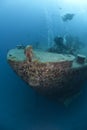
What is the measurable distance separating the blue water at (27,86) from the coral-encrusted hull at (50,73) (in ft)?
2.22

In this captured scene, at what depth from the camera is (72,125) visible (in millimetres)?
4492

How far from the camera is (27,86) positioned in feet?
14.8

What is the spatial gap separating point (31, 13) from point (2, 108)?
1.83 metres

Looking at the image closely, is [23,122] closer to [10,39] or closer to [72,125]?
[72,125]

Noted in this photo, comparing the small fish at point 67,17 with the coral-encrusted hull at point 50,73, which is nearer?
the coral-encrusted hull at point 50,73

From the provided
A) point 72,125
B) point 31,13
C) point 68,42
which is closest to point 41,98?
point 72,125

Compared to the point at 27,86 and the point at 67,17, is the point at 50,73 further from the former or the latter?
the point at 67,17

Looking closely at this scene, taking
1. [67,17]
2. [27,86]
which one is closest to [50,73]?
[27,86]

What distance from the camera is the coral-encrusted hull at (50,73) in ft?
11.1

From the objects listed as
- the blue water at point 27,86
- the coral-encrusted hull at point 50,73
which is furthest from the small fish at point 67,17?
the coral-encrusted hull at point 50,73

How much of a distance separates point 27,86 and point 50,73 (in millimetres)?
1136

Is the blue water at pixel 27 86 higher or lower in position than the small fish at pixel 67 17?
lower

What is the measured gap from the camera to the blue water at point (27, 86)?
4.48 metres

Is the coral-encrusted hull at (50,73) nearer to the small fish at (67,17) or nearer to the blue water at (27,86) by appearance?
the blue water at (27,86)
